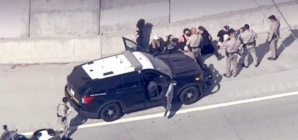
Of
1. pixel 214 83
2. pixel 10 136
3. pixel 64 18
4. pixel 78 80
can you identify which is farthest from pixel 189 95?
pixel 64 18

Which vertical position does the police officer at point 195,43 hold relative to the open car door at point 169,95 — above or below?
above

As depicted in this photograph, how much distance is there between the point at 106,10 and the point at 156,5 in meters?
1.81

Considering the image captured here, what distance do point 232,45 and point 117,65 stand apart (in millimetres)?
3839

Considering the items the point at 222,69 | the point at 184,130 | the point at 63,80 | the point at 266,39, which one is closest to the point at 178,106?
the point at 184,130

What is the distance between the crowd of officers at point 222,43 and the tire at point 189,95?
1815 millimetres

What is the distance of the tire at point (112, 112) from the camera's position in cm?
1653

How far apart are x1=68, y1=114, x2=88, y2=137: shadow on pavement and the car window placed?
5.59 feet

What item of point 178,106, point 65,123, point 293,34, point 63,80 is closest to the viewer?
point 65,123

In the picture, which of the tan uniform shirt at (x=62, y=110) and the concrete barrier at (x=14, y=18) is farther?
the concrete barrier at (x=14, y=18)

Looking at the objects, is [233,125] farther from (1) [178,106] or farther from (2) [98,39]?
(2) [98,39]

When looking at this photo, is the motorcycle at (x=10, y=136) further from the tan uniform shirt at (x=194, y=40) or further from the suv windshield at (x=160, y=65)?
the tan uniform shirt at (x=194, y=40)

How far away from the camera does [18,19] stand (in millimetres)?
20312

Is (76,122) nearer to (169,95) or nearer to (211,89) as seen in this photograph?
(169,95)

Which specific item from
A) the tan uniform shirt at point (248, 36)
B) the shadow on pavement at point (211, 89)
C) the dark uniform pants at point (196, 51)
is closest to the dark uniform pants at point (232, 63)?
the shadow on pavement at point (211, 89)
